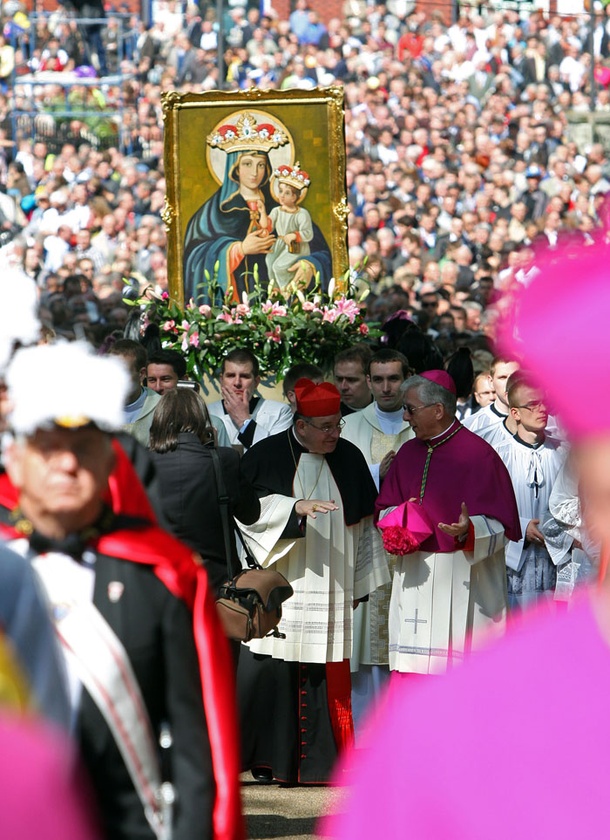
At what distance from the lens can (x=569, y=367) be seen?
1.29m

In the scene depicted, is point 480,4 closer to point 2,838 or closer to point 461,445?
point 461,445

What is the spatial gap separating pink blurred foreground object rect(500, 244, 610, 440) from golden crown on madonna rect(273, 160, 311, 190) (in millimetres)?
10495

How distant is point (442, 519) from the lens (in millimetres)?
8094

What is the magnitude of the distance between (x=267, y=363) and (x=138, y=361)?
1617mm

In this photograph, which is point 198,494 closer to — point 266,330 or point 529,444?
point 529,444

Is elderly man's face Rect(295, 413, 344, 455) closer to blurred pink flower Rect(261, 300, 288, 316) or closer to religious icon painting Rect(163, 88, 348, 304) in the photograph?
blurred pink flower Rect(261, 300, 288, 316)

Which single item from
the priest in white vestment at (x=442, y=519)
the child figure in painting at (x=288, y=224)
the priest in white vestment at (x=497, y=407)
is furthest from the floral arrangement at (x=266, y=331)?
the priest in white vestment at (x=442, y=519)

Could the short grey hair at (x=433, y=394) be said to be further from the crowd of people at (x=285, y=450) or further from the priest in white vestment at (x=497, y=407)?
the priest in white vestment at (x=497, y=407)

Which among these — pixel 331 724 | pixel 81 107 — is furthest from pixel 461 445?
pixel 81 107

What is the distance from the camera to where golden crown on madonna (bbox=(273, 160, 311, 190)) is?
1177 cm

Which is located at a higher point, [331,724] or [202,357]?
[202,357]

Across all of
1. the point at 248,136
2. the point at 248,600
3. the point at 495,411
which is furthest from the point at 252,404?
the point at 248,600

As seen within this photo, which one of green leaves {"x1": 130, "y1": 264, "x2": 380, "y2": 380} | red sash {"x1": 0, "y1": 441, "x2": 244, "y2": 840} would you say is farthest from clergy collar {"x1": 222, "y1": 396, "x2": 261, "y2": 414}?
red sash {"x1": 0, "y1": 441, "x2": 244, "y2": 840}

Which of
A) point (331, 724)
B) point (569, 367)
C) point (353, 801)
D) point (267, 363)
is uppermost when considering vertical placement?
point (569, 367)
